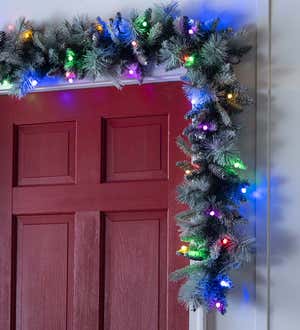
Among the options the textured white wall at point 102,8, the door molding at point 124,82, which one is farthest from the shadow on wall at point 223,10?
the door molding at point 124,82

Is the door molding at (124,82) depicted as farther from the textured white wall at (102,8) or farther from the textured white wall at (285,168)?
the textured white wall at (285,168)

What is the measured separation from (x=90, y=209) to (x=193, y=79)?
2.12 feet

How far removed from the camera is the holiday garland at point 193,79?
227cm

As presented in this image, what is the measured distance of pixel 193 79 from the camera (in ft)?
7.75

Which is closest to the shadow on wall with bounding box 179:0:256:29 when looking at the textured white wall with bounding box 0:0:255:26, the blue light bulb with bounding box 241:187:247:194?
the textured white wall with bounding box 0:0:255:26

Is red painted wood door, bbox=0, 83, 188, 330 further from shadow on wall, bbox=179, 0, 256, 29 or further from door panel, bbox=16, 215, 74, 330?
shadow on wall, bbox=179, 0, 256, 29

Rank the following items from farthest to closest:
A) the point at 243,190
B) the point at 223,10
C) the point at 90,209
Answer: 1. the point at 90,209
2. the point at 223,10
3. the point at 243,190

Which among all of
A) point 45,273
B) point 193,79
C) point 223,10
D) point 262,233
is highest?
point 223,10

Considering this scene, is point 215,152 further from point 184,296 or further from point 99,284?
point 99,284

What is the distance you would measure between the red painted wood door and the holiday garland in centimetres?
13

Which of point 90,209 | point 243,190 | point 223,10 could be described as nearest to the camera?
point 243,190

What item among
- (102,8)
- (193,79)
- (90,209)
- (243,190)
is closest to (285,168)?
(243,190)

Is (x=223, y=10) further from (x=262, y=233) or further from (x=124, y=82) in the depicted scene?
(x=262, y=233)

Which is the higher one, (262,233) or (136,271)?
(262,233)
